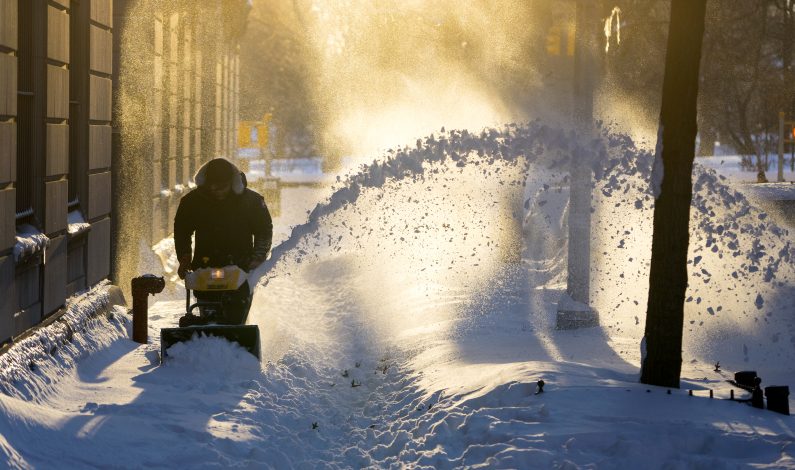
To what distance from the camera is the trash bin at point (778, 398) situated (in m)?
6.47

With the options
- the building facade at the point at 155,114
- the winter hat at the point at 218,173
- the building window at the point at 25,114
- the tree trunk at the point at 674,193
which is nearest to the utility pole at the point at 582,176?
the tree trunk at the point at 674,193

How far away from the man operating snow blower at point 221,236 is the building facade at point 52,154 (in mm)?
1119

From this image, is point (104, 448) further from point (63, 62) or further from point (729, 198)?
point (729, 198)

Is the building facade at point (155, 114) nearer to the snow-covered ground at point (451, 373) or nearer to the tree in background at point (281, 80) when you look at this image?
the snow-covered ground at point (451, 373)

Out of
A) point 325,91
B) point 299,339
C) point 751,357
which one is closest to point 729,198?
point 751,357

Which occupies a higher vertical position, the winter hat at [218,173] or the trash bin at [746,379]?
the winter hat at [218,173]

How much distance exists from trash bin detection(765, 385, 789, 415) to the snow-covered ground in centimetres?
14

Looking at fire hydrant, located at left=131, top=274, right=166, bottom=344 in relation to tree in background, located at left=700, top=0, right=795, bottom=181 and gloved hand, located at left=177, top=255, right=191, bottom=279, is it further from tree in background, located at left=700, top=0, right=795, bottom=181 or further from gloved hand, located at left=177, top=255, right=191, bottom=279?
tree in background, located at left=700, top=0, right=795, bottom=181

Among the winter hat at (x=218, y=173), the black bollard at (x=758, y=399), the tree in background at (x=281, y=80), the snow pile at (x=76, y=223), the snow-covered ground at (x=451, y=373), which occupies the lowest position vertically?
the snow-covered ground at (x=451, y=373)

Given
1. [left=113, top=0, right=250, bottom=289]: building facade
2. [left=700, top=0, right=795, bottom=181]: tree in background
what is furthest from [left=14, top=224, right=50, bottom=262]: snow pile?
[left=700, top=0, right=795, bottom=181]: tree in background

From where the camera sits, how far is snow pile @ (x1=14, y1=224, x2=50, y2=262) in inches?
303

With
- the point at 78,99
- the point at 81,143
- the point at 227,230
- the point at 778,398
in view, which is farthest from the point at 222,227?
the point at 778,398

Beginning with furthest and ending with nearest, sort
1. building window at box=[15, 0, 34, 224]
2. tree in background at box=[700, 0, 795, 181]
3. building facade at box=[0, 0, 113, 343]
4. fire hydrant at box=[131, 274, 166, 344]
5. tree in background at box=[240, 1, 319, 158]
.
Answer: tree in background at box=[240, 1, 319, 158]
tree in background at box=[700, 0, 795, 181]
fire hydrant at box=[131, 274, 166, 344]
building window at box=[15, 0, 34, 224]
building facade at box=[0, 0, 113, 343]

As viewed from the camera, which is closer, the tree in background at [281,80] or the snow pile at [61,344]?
the snow pile at [61,344]
